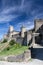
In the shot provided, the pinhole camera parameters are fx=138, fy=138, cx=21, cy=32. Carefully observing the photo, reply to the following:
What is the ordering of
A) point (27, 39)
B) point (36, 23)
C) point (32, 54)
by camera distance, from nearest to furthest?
point (32, 54), point (27, 39), point (36, 23)

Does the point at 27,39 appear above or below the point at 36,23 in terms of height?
below

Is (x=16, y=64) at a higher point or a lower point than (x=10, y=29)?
lower

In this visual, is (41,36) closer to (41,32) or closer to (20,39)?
(41,32)

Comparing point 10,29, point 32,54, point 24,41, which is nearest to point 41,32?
point 24,41

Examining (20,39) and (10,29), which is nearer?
(20,39)

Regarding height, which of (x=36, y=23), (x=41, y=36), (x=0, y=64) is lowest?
(x=0, y=64)

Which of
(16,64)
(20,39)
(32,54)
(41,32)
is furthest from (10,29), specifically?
(16,64)

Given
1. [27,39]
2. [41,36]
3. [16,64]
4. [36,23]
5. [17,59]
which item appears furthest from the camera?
[36,23]

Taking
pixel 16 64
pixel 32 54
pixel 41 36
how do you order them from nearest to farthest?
pixel 16 64 → pixel 32 54 → pixel 41 36

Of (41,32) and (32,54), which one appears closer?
(32,54)

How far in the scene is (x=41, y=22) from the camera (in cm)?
4653

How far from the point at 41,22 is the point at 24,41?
8678 mm

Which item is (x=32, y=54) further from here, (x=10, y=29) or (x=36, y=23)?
(x=10, y=29)

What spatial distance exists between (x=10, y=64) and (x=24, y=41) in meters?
27.9
